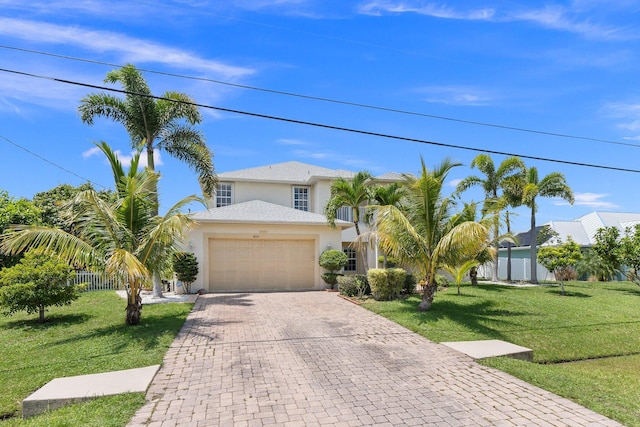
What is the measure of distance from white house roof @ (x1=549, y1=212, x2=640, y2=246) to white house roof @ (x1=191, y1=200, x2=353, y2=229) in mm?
25700

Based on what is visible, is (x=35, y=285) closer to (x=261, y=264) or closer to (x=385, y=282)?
(x=261, y=264)

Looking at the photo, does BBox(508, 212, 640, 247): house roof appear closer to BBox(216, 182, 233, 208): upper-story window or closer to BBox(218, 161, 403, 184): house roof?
Answer: BBox(218, 161, 403, 184): house roof

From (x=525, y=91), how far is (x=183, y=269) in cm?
1431

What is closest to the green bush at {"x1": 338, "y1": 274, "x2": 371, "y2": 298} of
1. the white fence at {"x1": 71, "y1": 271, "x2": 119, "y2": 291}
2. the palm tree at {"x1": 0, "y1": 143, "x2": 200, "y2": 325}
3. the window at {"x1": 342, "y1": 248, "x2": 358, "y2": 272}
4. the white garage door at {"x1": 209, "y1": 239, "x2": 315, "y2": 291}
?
the white garage door at {"x1": 209, "y1": 239, "x2": 315, "y2": 291}

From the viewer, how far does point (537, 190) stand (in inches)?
863

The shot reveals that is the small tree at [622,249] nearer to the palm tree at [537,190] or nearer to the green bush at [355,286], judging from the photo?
the palm tree at [537,190]

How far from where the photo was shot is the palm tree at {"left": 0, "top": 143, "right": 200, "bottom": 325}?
902 centimetres

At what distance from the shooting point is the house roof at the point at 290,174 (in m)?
23.3

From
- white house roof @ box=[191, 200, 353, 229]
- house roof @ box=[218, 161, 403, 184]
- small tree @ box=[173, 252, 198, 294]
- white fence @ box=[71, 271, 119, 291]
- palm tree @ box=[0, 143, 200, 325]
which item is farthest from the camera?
house roof @ box=[218, 161, 403, 184]

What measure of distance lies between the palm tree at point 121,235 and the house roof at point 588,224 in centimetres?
3183

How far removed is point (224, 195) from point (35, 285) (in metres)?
13.7

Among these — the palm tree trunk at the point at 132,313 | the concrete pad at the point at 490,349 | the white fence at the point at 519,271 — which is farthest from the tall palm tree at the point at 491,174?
the palm tree trunk at the point at 132,313

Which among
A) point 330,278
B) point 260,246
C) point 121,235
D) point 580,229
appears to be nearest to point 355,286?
point 330,278

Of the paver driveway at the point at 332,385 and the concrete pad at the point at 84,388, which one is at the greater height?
the concrete pad at the point at 84,388
